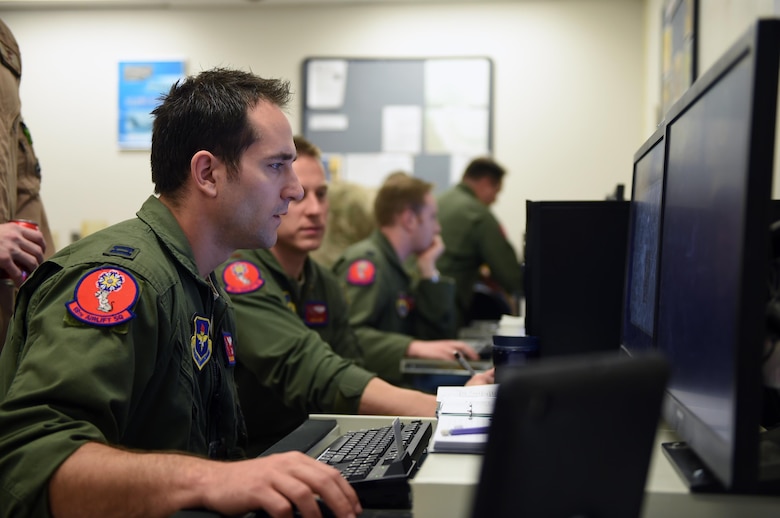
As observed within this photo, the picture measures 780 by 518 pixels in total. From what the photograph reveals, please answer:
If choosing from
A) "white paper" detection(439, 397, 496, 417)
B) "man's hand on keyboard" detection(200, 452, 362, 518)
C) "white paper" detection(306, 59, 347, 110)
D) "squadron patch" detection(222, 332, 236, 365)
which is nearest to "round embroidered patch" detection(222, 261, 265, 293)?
"squadron patch" detection(222, 332, 236, 365)

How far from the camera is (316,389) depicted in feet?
5.56

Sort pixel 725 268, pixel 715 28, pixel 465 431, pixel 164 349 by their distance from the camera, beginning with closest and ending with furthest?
pixel 725 268, pixel 465 431, pixel 164 349, pixel 715 28

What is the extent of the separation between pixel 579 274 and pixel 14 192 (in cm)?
110

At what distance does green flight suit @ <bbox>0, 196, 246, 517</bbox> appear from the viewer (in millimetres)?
913

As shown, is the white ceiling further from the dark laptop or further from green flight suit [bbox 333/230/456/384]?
the dark laptop

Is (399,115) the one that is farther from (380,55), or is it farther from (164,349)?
(164,349)

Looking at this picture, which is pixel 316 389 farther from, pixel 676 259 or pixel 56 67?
pixel 56 67

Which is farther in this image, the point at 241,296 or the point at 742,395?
the point at 241,296

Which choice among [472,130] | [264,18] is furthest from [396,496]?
[264,18]

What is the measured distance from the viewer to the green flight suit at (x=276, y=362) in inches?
66.3

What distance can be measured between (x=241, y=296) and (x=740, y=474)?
1.35 m

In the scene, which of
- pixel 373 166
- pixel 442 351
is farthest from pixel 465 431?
pixel 373 166

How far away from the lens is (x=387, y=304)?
2.87m

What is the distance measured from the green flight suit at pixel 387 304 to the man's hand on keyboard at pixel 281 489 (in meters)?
1.67
